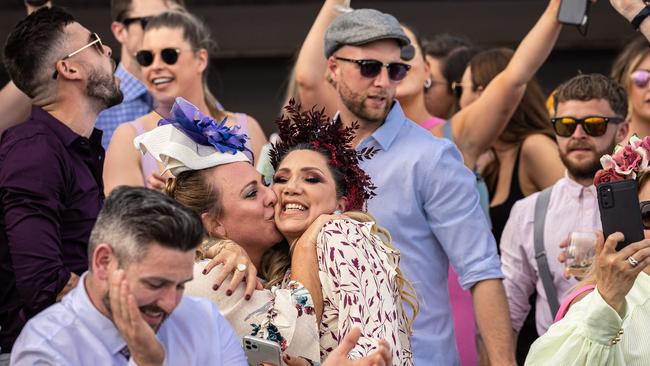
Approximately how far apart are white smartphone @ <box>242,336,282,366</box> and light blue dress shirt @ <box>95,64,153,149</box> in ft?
9.02

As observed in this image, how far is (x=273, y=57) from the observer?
11906mm

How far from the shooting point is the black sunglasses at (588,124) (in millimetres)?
6035

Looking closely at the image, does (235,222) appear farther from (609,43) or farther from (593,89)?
(609,43)

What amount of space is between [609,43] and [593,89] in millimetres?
5599

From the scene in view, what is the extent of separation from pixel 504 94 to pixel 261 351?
2.54 meters

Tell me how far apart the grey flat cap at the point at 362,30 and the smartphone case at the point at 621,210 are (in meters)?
1.46

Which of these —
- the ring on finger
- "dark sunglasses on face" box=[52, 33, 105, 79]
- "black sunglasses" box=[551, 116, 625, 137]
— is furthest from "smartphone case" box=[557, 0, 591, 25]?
"dark sunglasses on face" box=[52, 33, 105, 79]

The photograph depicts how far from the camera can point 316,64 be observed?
6.10 metres

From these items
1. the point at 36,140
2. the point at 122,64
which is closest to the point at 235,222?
the point at 36,140

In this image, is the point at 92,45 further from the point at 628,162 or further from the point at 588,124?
the point at 588,124

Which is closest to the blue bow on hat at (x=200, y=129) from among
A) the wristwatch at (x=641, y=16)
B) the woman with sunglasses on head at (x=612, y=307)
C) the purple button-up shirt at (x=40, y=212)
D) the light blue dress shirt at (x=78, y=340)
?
the purple button-up shirt at (x=40, y=212)

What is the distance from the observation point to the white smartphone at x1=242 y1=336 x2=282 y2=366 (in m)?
4.10

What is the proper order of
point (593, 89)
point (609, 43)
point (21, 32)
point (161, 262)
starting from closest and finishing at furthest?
point (161, 262) → point (21, 32) → point (593, 89) → point (609, 43)

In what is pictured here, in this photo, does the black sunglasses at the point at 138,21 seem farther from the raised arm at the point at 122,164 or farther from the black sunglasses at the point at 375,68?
the black sunglasses at the point at 375,68
